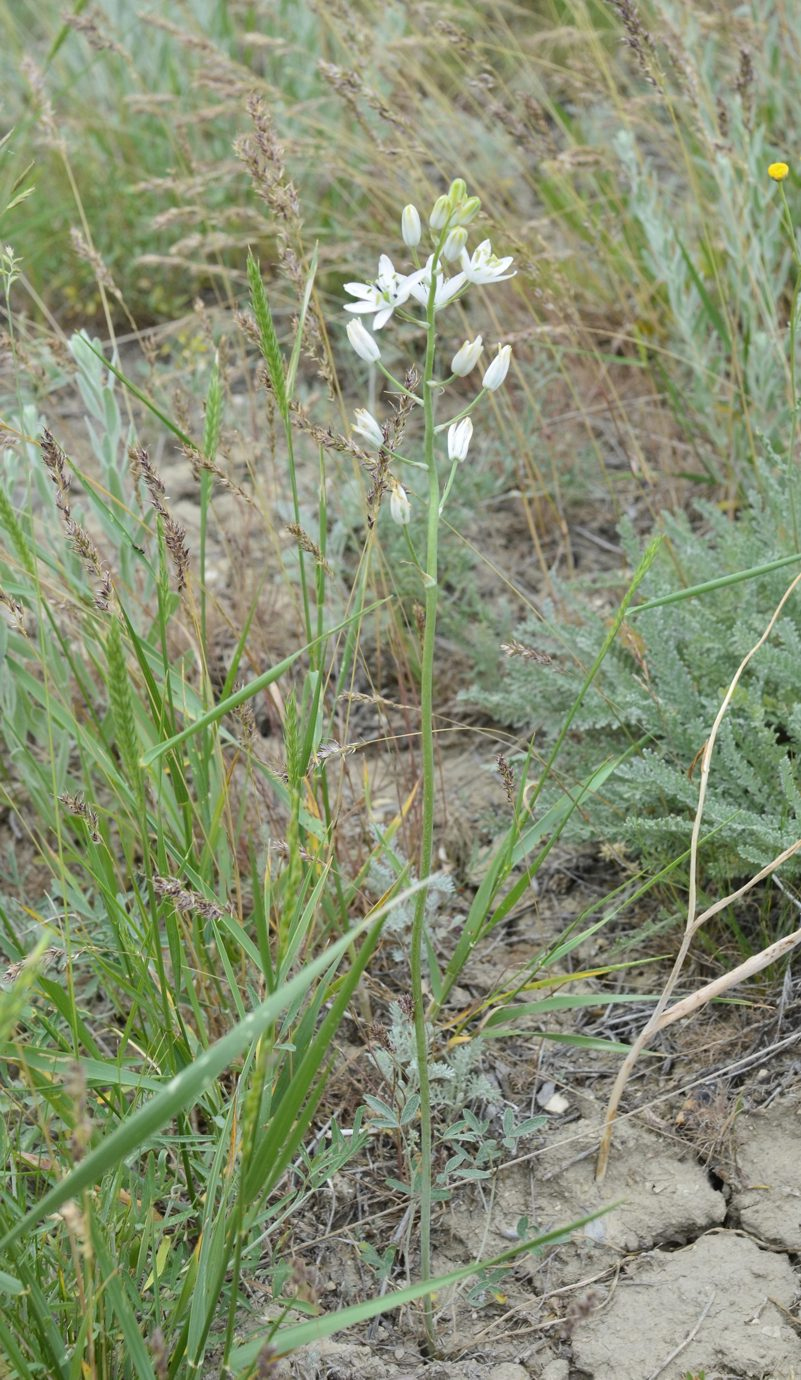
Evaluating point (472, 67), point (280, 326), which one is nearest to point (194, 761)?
point (280, 326)

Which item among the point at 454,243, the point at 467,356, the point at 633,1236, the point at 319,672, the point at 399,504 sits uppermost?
the point at 454,243

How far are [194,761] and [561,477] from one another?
1.65m

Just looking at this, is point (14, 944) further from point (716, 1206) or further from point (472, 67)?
point (472, 67)

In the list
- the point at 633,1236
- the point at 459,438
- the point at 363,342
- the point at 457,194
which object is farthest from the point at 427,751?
the point at 633,1236

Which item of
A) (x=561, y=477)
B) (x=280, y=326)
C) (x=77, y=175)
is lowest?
(x=561, y=477)

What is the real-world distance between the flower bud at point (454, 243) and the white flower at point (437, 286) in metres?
0.02

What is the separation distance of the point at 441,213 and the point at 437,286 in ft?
0.25

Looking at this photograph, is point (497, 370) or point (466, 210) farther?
point (497, 370)

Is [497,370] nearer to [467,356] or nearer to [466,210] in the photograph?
[467,356]

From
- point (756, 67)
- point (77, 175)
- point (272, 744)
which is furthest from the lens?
point (77, 175)

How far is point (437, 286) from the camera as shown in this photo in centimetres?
127

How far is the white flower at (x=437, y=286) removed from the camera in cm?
127

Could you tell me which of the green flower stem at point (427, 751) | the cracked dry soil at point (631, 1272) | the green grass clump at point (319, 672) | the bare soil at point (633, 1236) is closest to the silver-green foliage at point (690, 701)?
the green grass clump at point (319, 672)

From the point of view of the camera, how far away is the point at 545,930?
2.11m
